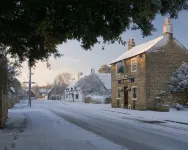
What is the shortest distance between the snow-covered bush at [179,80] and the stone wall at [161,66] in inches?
24.8

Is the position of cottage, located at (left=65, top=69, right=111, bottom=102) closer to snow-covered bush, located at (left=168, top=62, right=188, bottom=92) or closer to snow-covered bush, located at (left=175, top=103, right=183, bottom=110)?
snow-covered bush, located at (left=168, top=62, right=188, bottom=92)

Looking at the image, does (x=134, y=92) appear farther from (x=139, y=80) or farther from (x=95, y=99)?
(x=95, y=99)

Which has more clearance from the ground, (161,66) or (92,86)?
(161,66)

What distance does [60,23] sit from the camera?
430 inches

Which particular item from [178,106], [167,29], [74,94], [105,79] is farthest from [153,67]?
[74,94]

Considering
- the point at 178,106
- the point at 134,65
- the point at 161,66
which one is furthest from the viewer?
the point at 134,65

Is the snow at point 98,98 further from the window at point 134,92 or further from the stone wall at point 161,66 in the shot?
the stone wall at point 161,66

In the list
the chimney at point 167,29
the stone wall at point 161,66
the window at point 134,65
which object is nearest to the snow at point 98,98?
the window at point 134,65

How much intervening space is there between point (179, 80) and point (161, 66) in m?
2.62

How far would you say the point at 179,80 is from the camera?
38156mm

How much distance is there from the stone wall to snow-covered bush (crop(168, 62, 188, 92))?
63 cm

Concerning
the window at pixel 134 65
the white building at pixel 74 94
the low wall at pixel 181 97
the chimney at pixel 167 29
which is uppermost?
the chimney at pixel 167 29

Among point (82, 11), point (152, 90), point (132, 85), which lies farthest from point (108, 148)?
point (132, 85)

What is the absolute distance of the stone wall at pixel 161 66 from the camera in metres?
38.6
